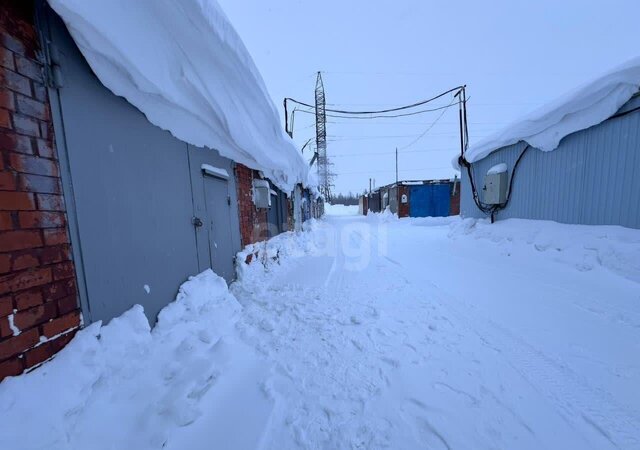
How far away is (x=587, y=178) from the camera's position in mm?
→ 4363

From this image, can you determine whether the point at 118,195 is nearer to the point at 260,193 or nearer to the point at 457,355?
the point at 457,355

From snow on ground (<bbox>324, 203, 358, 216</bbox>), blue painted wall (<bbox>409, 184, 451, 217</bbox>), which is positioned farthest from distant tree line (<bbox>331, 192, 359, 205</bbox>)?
blue painted wall (<bbox>409, 184, 451, 217</bbox>)

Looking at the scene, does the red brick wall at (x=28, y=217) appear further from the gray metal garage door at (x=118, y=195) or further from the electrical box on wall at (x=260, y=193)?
the electrical box on wall at (x=260, y=193)

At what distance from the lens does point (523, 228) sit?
539cm

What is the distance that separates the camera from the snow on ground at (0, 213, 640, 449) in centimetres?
140

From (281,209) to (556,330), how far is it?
694cm

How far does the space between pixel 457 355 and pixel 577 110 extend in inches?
192

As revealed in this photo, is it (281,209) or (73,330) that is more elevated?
(281,209)

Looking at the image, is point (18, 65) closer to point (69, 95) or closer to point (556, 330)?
point (69, 95)

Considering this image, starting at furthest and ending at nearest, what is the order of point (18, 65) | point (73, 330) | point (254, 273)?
point (254, 273), point (73, 330), point (18, 65)

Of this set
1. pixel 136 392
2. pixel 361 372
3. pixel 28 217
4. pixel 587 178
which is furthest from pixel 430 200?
pixel 28 217

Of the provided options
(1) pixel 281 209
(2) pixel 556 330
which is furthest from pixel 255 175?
(2) pixel 556 330

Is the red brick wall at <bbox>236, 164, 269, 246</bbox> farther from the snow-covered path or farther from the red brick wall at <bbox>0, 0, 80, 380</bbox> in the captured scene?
the red brick wall at <bbox>0, 0, 80, 380</bbox>

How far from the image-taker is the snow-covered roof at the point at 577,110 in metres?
3.60
